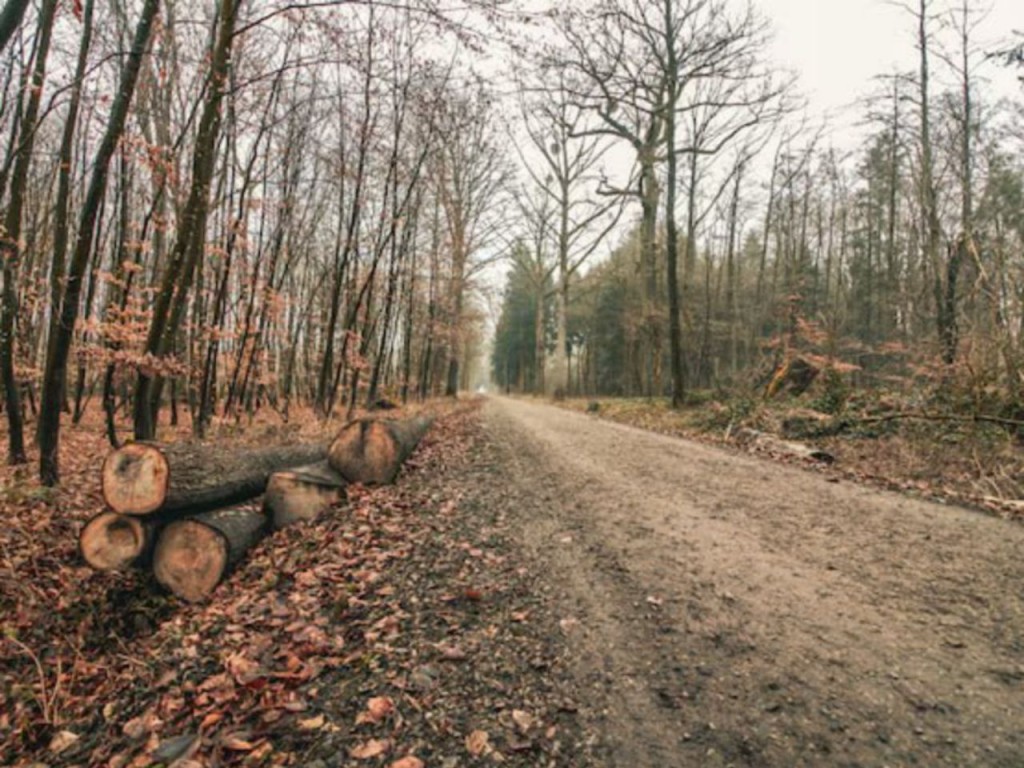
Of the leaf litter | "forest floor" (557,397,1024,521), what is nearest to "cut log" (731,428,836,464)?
"forest floor" (557,397,1024,521)

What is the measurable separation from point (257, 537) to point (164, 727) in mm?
2299

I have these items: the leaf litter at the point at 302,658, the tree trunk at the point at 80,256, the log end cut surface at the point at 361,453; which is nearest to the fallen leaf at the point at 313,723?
the leaf litter at the point at 302,658

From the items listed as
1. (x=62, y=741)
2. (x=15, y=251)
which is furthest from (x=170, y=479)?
(x=15, y=251)

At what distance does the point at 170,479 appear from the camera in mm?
4070

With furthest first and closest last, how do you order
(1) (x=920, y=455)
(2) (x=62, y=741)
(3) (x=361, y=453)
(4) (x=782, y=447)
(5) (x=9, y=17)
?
(4) (x=782, y=447), (1) (x=920, y=455), (3) (x=361, y=453), (5) (x=9, y=17), (2) (x=62, y=741)

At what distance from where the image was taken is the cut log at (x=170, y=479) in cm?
406

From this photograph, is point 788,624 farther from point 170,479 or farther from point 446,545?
point 170,479

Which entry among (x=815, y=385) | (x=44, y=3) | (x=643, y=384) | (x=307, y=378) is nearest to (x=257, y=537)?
(x=44, y=3)

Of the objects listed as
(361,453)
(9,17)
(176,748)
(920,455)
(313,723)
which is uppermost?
(9,17)

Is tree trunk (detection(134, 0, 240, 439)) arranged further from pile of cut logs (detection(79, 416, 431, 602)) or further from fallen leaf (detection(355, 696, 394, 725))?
fallen leaf (detection(355, 696, 394, 725))

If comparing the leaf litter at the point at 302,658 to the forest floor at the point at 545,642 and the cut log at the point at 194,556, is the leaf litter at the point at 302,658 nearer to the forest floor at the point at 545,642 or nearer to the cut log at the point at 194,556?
the forest floor at the point at 545,642

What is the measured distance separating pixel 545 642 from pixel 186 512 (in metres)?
3.45

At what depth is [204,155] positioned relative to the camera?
648 centimetres

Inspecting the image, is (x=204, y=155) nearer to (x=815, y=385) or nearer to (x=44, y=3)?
(x=44, y=3)
